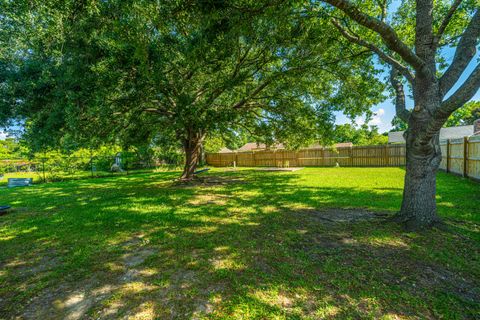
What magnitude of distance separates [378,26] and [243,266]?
12.4 ft

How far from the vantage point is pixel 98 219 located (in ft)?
16.4

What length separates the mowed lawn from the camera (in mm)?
1975

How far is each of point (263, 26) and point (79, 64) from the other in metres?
4.98

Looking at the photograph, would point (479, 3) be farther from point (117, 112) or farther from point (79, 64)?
A: point (117, 112)

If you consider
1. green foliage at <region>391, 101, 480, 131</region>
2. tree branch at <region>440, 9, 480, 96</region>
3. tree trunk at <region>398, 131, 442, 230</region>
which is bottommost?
tree trunk at <region>398, 131, 442, 230</region>

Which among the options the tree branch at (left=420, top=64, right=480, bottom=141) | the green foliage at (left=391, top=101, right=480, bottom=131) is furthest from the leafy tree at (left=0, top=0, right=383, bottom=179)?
the green foliage at (left=391, top=101, right=480, bottom=131)

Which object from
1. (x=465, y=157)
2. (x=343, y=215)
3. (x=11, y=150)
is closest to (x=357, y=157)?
(x=465, y=157)

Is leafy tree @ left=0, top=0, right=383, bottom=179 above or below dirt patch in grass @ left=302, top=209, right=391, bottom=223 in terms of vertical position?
above

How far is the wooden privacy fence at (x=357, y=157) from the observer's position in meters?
8.61

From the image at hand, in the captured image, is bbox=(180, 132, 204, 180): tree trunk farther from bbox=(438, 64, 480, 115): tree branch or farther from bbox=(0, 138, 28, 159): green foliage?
bbox=(0, 138, 28, 159): green foliage

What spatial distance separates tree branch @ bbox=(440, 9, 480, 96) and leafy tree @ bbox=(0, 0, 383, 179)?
2.29m

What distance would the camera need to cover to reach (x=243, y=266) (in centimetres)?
269

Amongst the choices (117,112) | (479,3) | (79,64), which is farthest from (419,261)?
(117,112)

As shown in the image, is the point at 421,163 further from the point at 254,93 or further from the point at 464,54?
the point at 254,93
